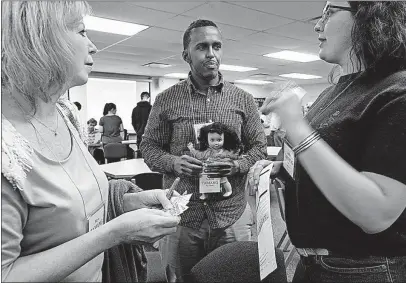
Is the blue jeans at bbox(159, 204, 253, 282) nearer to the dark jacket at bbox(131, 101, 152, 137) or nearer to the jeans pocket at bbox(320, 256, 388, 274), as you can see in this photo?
the jeans pocket at bbox(320, 256, 388, 274)

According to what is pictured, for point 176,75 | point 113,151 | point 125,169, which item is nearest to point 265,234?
point 125,169

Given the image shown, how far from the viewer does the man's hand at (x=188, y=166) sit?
1.62m

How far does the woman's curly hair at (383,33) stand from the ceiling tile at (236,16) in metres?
3.55

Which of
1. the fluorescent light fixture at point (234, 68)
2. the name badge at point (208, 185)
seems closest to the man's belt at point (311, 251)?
the name badge at point (208, 185)

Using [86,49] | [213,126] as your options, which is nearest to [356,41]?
[86,49]

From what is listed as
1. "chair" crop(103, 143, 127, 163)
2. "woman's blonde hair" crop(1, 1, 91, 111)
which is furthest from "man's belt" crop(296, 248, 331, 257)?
"chair" crop(103, 143, 127, 163)

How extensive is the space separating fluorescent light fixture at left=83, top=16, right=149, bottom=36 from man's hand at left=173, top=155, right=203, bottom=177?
390cm

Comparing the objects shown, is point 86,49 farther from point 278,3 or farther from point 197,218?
point 278,3

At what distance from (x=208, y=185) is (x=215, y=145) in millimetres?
220

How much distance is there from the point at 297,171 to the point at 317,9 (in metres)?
4.04

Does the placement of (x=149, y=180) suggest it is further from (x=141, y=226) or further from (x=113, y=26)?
(x=113, y=26)

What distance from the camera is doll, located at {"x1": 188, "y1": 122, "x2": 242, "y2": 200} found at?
1.71m

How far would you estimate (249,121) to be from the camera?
74.7 inches

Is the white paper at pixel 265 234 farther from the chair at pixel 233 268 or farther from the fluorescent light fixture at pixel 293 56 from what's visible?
the fluorescent light fixture at pixel 293 56
